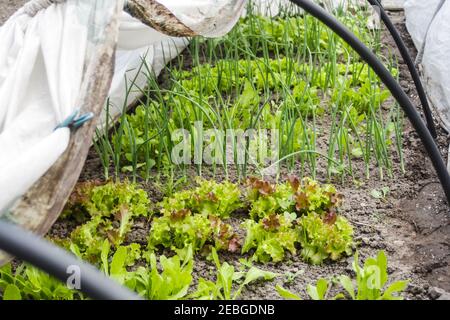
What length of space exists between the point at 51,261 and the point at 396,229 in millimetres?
1887

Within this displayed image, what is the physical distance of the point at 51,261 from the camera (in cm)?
124

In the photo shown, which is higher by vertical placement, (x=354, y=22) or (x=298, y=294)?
(x=354, y=22)

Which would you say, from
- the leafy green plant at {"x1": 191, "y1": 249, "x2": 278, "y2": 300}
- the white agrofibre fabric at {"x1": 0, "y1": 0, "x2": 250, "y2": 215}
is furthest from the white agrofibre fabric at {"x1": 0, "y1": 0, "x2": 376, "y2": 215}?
the leafy green plant at {"x1": 191, "y1": 249, "x2": 278, "y2": 300}

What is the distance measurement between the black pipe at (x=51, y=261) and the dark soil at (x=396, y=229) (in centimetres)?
118

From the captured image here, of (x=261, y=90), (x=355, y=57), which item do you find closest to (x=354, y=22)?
(x=355, y=57)

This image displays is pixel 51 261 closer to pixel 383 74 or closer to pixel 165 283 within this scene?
pixel 165 283

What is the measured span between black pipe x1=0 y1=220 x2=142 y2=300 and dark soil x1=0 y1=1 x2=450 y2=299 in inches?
46.6

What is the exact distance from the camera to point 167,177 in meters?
3.05

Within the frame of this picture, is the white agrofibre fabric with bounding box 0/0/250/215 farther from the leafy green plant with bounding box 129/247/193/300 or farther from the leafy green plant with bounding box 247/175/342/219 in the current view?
the leafy green plant with bounding box 247/175/342/219

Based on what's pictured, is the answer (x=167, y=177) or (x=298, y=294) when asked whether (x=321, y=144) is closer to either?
(x=167, y=177)

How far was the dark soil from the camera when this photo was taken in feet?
8.16

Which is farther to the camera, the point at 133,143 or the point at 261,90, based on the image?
the point at 261,90

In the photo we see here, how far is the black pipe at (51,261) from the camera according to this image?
1.24 meters

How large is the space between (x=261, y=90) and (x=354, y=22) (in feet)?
2.71
